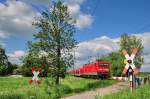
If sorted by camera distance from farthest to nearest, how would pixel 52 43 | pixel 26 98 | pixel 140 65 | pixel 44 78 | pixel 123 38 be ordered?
pixel 123 38
pixel 140 65
pixel 44 78
pixel 52 43
pixel 26 98

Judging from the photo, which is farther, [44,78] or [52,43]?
[44,78]

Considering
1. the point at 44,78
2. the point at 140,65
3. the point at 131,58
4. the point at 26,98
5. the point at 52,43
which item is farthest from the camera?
the point at 140,65

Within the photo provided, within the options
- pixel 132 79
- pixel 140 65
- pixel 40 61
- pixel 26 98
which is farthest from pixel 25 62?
pixel 140 65

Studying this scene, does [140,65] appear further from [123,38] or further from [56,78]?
[56,78]

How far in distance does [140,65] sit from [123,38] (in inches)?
446

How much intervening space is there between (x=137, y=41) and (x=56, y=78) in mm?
75445

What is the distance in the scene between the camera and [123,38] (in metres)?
109

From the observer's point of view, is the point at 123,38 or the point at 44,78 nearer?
the point at 44,78

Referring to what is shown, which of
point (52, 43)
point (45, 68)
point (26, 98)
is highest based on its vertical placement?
point (52, 43)

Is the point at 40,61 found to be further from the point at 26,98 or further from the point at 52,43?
the point at 26,98

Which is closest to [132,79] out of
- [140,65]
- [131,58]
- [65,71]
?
[131,58]

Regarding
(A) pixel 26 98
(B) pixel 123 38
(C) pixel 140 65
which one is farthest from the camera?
(B) pixel 123 38

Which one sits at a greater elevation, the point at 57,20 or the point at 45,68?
the point at 57,20

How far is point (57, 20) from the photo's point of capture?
3375 centimetres
